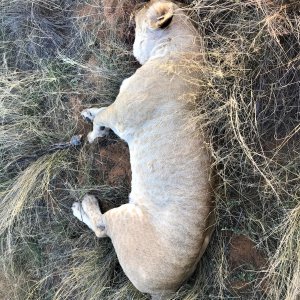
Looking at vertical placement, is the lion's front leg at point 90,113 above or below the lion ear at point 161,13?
below

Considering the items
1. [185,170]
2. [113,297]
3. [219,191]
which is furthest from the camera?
[113,297]

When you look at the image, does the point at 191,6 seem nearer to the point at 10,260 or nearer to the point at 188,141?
the point at 188,141

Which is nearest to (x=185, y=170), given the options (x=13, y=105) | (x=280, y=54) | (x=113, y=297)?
(x=280, y=54)

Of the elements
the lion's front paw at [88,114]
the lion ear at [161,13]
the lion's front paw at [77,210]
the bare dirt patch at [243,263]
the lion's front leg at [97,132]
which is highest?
the lion ear at [161,13]

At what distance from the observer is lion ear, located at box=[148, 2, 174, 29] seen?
3996 mm

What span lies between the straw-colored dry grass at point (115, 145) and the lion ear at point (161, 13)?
18 centimetres

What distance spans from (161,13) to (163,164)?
1205mm

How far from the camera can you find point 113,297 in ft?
15.2

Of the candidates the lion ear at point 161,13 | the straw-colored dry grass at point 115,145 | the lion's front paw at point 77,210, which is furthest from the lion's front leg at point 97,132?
the lion ear at point 161,13

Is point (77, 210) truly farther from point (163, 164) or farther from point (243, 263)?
point (243, 263)

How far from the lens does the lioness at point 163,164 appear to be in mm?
3803

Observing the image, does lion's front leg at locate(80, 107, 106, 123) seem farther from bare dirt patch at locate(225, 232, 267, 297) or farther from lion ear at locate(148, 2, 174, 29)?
bare dirt patch at locate(225, 232, 267, 297)

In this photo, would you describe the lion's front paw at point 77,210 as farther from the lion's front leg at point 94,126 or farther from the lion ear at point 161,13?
the lion ear at point 161,13

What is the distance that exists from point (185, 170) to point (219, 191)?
0.42 m
